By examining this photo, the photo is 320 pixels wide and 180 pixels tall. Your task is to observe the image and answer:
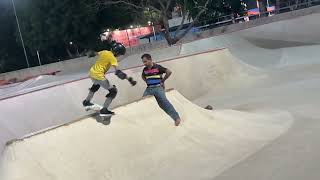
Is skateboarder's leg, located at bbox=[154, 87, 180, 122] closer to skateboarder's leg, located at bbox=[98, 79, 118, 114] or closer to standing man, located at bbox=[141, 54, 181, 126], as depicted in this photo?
standing man, located at bbox=[141, 54, 181, 126]

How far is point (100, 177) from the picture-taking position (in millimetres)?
6828

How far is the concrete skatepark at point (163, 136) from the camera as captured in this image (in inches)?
261

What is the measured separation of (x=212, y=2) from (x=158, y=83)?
2786cm

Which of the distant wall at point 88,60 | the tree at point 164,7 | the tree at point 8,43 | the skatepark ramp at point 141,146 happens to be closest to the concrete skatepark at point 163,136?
the skatepark ramp at point 141,146

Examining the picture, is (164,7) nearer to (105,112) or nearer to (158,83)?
(158,83)

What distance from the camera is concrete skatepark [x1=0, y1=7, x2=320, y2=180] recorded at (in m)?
6.62

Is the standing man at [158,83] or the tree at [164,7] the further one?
the tree at [164,7]

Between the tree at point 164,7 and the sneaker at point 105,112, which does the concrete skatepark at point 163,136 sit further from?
the tree at point 164,7

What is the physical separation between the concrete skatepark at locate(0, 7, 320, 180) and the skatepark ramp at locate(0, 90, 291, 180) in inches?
0.6

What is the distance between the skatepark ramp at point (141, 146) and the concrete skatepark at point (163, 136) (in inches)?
0.6

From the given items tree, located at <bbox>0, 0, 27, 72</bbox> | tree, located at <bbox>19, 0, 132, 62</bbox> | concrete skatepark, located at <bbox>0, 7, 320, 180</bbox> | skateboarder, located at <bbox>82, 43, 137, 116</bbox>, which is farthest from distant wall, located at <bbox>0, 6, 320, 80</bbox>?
skateboarder, located at <bbox>82, 43, 137, 116</bbox>

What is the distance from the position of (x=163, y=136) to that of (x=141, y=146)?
696 mm

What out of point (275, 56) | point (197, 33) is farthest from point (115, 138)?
point (197, 33)

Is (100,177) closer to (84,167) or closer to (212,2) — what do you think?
(84,167)
